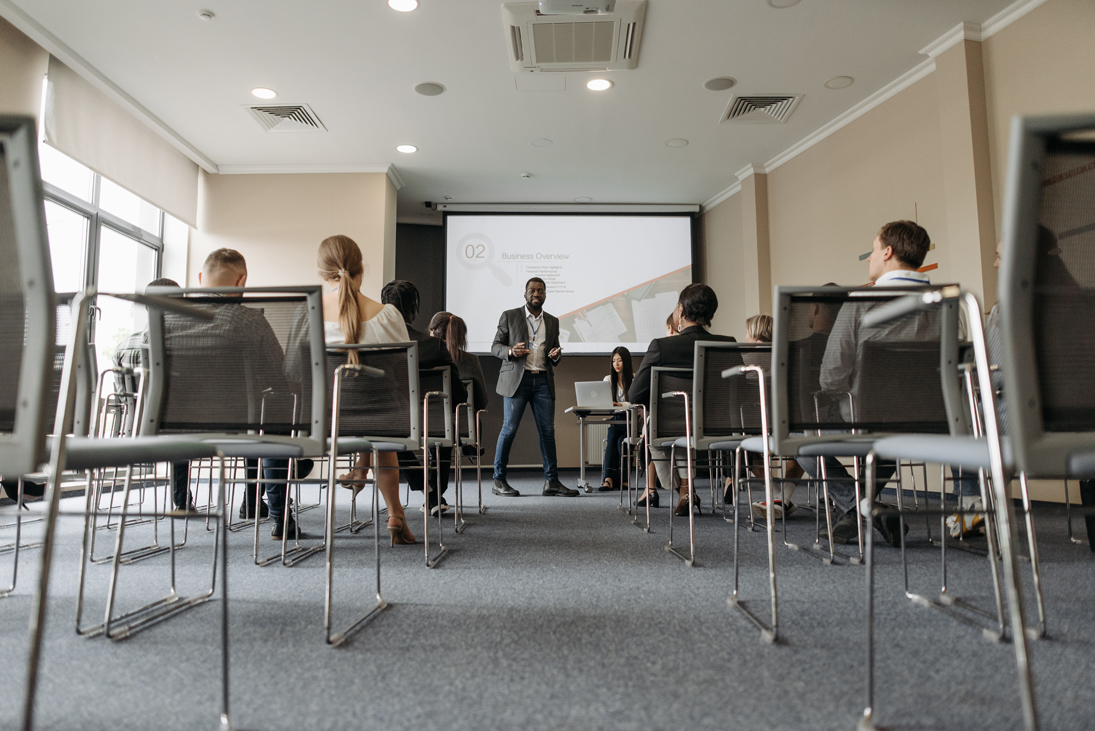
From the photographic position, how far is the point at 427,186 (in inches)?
249

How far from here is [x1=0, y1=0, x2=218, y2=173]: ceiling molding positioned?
11.7 feet

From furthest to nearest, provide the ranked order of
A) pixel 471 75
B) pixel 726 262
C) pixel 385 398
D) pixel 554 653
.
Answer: pixel 726 262, pixel 471 75, pixel 385 398, pixel 554 653

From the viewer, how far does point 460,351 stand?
3.99 meters

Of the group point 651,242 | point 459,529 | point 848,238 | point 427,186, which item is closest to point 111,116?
point 427,186

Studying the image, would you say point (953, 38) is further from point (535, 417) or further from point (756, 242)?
point (535, 417)

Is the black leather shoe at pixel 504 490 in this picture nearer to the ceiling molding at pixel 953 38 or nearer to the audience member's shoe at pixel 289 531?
the audience member's shoe at pixel 289 531

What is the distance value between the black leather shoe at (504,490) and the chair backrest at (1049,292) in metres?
3.81

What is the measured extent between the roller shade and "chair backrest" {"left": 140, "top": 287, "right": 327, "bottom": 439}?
3.58 metres

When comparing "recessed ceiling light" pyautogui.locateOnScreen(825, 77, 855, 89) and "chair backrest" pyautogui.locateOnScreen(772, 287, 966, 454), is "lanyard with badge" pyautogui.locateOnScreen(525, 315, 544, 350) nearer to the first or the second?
"recessed ceiling light" pyautogui.locateOnScreen(825, 77, 855, 89)

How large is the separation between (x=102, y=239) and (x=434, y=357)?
3.73 m

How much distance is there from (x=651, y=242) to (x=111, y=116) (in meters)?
4.72

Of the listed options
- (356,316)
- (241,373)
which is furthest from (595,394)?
(241,373)

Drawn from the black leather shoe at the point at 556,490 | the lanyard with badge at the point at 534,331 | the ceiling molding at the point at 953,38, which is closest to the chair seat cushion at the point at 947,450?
the black leather shoe at the point at 556,490

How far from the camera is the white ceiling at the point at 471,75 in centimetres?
361
